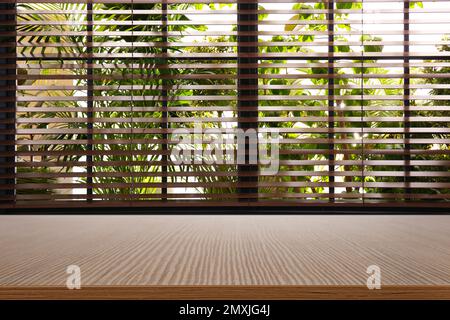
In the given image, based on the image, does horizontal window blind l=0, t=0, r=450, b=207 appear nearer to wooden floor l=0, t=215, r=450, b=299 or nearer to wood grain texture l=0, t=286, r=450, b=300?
wooden floor l=0, t=215, r=450, b=299

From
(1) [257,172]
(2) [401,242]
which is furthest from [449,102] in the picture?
(2) [401,242]

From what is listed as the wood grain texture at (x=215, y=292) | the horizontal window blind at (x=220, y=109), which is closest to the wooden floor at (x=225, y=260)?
the wood grain texture at (x=215, y=292)

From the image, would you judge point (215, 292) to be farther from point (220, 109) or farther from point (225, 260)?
point (220, 109)

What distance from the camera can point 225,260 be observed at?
91cm

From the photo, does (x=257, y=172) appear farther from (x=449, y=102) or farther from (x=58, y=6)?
(x=58, y=6)

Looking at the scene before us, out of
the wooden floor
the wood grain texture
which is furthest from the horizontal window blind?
the wood grain texture

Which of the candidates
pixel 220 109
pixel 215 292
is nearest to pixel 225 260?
pixel 215 292

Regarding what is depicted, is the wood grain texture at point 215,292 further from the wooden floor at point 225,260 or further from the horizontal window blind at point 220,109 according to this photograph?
the horizontal window blind at point 220,109

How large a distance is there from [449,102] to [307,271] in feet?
6.60

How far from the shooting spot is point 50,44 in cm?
224

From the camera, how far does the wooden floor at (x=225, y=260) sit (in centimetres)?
72

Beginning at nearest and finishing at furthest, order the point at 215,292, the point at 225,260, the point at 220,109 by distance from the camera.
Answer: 1. the point at 215,292
2. the point at 225,260
3. the point at 220,109

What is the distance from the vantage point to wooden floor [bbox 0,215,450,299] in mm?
723

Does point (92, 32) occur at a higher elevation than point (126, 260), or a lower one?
higher
